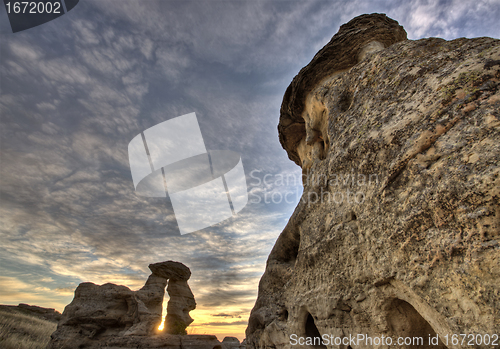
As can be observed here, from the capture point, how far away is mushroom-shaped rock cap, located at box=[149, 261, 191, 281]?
2322cm

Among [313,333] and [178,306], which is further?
[178,306]

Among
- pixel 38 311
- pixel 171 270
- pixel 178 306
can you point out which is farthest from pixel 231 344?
pixel 38 311

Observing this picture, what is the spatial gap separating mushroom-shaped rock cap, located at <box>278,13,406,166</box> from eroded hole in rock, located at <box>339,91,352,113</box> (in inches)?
90.8

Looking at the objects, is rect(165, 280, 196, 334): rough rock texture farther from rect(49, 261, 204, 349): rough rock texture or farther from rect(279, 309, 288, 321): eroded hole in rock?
rect(279, 309, 288, 321): eroded hole in rock

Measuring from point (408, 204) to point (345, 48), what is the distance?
664cm

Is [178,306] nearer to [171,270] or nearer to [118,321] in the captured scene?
[171,270]

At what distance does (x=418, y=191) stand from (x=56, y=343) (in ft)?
76.8

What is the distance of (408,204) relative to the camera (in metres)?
3.93

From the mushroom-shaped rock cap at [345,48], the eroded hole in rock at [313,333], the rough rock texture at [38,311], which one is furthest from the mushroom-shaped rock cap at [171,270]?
the rough rock texture at [38,311]

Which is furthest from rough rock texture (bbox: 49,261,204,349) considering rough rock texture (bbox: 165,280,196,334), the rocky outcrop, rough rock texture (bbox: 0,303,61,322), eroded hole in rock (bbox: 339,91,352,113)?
rough rock texture (bbox: 0,303,61,322)

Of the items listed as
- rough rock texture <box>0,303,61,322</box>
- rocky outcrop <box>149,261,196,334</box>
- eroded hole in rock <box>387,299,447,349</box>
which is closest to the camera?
eroded hole in rock <box>387,299,447,349</box>

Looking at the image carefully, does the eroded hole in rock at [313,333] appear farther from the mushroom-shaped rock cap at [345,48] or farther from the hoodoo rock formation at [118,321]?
the hoodoo rock formation at [118,321]

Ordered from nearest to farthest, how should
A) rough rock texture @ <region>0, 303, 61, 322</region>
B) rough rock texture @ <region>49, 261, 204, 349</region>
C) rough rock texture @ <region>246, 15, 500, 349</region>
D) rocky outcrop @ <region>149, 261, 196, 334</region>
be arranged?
rough rock texture @ <region>246, 15, 500, 349</region>, rough rock texture @ <region>49, 261, 204, 349</region>, rocky outcrop @ <region>149, 261, 196, 334</region>, rough rock texture @ <region>0, 303, 61, 322</region>

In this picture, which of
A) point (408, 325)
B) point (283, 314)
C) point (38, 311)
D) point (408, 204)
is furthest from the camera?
point (38, 311)
